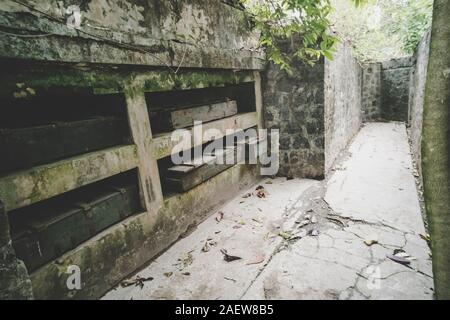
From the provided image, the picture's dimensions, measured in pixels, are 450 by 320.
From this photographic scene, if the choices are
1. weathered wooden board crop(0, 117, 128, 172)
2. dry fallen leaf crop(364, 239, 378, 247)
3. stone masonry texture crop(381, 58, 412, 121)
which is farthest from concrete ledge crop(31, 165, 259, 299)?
stone masonry texture crop(381, 58, 412, 121)

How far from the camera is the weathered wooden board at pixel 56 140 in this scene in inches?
69.1

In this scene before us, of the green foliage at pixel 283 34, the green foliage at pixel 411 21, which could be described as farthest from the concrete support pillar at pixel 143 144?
the green foliage at pixel 411 21

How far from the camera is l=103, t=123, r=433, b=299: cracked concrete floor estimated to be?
2.20 meters

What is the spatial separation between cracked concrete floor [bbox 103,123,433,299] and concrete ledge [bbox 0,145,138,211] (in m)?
1.01

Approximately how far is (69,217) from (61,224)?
76 millimetres

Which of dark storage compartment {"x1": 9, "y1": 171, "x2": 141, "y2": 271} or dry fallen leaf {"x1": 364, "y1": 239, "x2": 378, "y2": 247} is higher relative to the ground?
dark storage compartment {"x1": 9, "y1": 171, "x2": 141, "y2": 271}

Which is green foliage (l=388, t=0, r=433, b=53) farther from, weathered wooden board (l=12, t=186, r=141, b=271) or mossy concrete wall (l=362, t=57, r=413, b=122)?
weathered wooden board (l=12, t=186, r=141, b=271)

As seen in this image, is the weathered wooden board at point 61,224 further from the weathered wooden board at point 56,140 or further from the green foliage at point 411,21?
the green foliage at point 411,21

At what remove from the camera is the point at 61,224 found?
2004mm

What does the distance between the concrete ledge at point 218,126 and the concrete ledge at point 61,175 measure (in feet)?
1.03

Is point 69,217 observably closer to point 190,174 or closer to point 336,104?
point 190,174

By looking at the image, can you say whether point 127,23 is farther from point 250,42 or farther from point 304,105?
point 304,105
